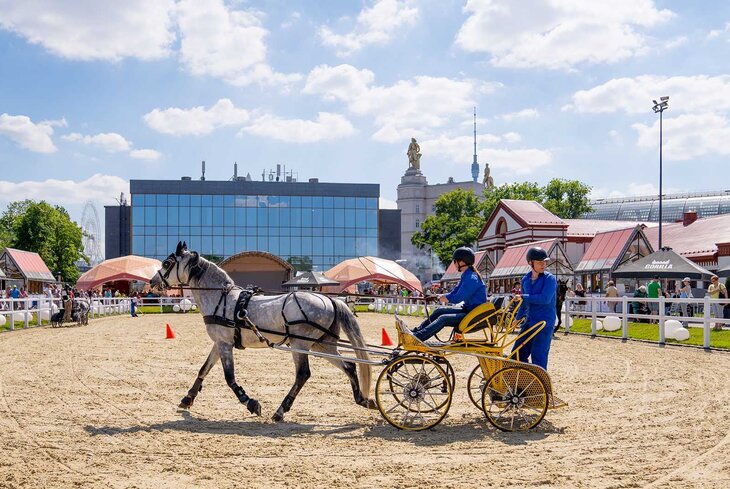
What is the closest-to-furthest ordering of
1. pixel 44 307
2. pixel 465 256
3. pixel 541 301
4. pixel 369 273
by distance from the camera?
pixel 465 256
pixel 541 301
pixel 44 307
pixel 369 273

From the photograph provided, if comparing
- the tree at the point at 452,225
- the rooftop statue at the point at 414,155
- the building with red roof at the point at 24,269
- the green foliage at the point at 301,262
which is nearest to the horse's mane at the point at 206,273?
the building with red roof at the point at 24,269

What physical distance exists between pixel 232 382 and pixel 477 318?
10.4ft

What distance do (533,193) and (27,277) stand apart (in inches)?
2066

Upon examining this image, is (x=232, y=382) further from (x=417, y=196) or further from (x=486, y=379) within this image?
(x=417, y=196)

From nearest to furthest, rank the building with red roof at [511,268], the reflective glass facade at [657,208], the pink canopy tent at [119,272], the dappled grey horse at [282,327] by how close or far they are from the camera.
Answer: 1. the dappled grey horse at [282,327]
2. the building with red roof at [511,268]
3. the pink canopy tent at [119,272]
4. the reflective glass facade at [657,208]

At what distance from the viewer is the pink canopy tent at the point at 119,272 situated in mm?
51188

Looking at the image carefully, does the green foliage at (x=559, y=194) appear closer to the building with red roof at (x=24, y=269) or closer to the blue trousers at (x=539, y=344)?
the building with red roof at (x=24, y=269)

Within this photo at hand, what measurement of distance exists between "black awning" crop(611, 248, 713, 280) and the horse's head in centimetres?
2304

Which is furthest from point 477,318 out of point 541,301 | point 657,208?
point 657,208

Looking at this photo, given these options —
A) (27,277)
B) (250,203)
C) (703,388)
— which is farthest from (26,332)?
(250,203)

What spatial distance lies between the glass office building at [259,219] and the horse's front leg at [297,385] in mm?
68039

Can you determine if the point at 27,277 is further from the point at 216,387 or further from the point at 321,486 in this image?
the point at 321,486

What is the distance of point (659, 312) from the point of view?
2122cm

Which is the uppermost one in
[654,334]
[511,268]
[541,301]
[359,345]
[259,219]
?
[259,219]
